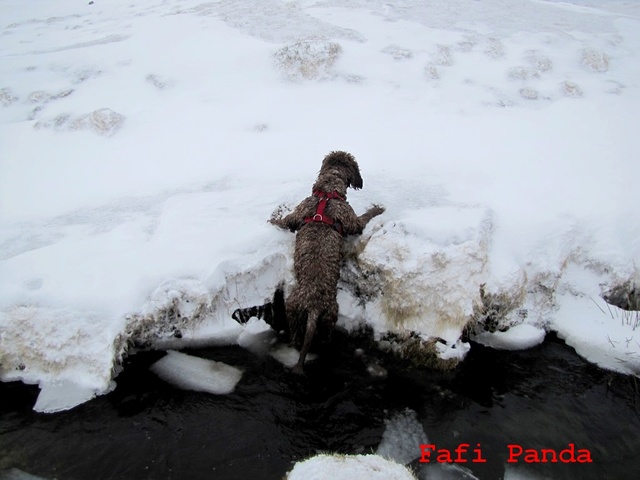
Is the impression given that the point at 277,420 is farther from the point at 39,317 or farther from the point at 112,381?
the point at 39,317

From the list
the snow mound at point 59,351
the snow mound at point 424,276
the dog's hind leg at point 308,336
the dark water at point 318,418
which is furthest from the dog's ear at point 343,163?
the snow mound at point 59,351

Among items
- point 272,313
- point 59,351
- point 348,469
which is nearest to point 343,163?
point 272,313

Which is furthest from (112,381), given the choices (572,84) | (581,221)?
(572,84)

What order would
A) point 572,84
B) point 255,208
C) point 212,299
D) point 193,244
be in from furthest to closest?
point 572,84 < point 255,208 < point 193,244 < point 212,299

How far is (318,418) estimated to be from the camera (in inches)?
175

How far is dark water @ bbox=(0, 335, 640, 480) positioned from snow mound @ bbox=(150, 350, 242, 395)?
0.29ft

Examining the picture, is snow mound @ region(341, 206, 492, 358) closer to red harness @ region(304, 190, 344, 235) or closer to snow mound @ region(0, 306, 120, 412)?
red harness @ region(304, 190, 344, 235)

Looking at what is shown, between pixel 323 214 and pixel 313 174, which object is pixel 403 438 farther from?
pixel 313 174

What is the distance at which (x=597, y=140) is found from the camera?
7469 mm

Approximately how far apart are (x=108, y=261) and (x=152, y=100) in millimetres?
5287

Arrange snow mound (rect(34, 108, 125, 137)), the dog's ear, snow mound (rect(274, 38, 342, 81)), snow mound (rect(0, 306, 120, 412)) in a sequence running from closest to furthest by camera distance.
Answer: snow mound (rect(0, 306, 120, 412)), the dog's ear, snow mound (rect(34, 108, 125, 137)), snow mound (rect(274, 38, 342, 81))

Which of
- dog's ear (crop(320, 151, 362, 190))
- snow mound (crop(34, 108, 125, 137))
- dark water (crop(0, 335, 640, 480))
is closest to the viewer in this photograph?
dark water (crop(0, 335, 640, 480))

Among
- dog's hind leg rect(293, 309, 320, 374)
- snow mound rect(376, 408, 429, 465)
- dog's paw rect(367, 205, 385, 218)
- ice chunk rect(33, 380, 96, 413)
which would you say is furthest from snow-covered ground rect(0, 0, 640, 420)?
snow mound rect(376, 408, 429, 465)

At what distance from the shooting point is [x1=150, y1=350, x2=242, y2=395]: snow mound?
4789mm
